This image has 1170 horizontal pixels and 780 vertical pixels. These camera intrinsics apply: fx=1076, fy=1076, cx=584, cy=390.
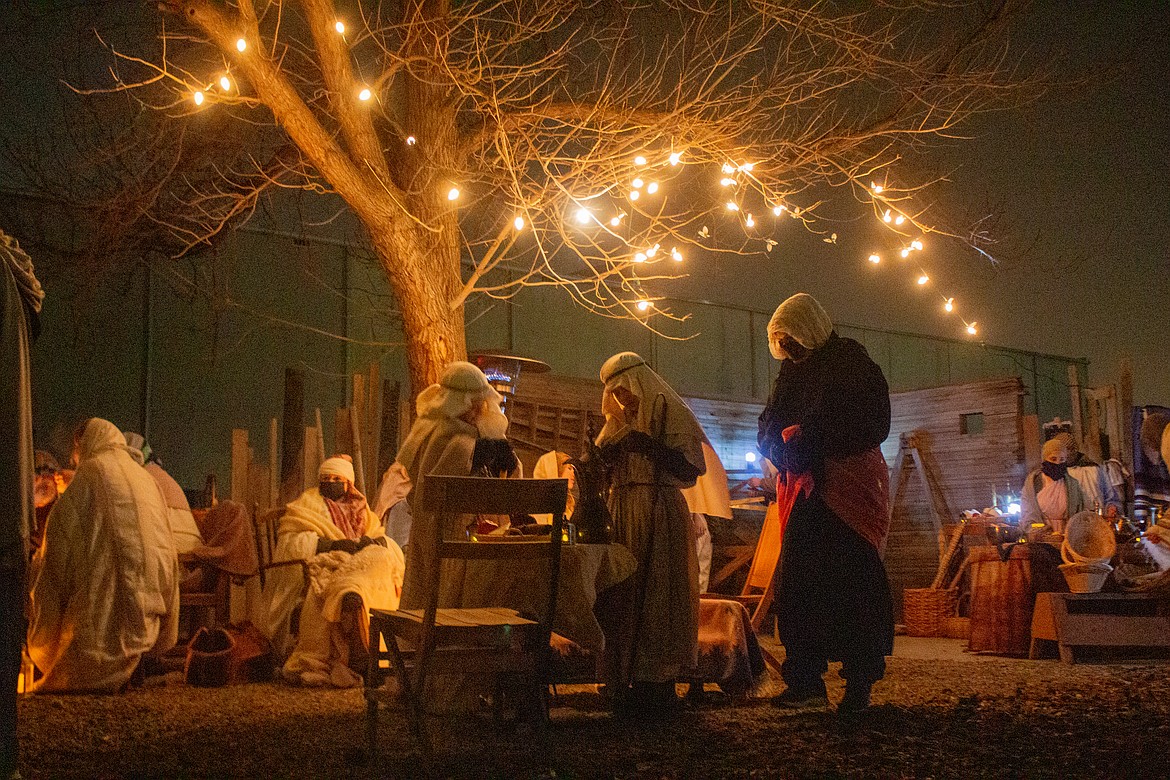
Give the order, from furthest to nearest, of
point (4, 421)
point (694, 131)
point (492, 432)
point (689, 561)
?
point (694, 131), point (492, 432), point (689, 561), point (4, 421)

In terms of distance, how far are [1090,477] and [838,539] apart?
658cm

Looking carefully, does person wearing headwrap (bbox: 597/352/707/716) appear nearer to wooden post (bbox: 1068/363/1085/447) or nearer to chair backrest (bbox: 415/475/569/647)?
chair backrest (bbox: 415/475/569/647)

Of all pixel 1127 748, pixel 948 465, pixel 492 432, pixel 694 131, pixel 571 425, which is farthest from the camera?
pixel 948 465

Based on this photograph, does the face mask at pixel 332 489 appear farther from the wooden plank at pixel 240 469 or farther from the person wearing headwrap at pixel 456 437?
the wooden plank at pixel 240 469

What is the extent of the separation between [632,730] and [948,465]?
28.4 feet

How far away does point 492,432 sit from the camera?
5.50 meters

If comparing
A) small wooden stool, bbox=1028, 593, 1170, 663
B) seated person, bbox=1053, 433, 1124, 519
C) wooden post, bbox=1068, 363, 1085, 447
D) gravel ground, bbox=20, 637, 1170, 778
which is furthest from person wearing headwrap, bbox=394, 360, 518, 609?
wooden post, bbox=1068, 363, 1085, 447

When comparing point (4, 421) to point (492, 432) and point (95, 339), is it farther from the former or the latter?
point (95, 339)

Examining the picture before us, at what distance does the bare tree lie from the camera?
7.08 metres

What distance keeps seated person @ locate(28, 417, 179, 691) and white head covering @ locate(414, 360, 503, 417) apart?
2085 mm

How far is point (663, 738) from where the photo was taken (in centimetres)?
434

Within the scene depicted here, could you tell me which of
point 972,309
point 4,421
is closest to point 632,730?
point 4,421

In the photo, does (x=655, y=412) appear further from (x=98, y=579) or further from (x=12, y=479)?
(x=98, y=579)

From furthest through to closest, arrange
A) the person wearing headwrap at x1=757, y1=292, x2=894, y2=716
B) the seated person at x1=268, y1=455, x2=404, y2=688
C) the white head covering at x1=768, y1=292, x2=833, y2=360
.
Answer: the seated person at x1=268, y1=455, x2=404, y2=688
the white head covering at x1=768, y1=292, x2=833, y2=360
the person wearing headwrap at x1=757, y1=292, x2=894, y2=716
